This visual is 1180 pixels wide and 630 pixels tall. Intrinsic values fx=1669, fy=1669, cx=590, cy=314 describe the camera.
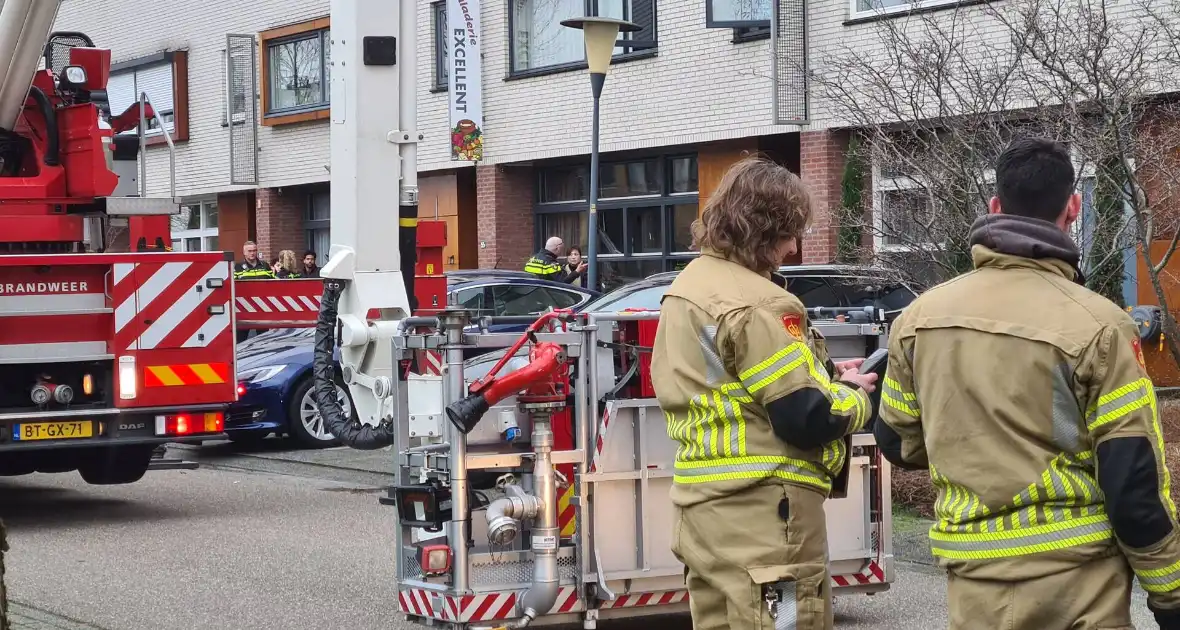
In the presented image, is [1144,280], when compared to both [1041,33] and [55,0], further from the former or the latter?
[55,0]

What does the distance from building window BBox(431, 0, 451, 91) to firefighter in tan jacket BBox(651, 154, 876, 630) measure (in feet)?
73.3

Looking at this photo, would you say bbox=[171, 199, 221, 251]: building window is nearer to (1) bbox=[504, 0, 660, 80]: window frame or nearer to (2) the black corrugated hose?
(1) bbox=[504, 0, 660, 80]: window frame

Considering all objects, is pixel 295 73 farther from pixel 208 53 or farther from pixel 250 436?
pixel 250 436

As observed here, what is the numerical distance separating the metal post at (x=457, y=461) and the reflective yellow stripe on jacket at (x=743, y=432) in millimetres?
2176

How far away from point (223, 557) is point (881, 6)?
35.5ft

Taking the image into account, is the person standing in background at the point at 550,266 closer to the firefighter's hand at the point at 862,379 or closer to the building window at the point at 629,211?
the building window at the point at 629,211

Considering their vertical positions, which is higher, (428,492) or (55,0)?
(55,0)

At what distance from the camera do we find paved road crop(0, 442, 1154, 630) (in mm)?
7947

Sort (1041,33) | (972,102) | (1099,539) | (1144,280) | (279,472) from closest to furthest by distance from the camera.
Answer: (1099,539), (1041,33), (972,102), (279,472), (1144,280)

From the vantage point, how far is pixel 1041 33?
1016 cm

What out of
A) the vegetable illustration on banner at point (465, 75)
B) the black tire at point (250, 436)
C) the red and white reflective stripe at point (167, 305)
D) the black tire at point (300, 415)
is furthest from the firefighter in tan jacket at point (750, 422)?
the vegetable illustration on banner at point (465, 75)

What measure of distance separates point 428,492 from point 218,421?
17.2ft

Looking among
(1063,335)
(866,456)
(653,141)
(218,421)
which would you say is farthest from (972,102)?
(653,141)

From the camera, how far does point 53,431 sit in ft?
35.0
